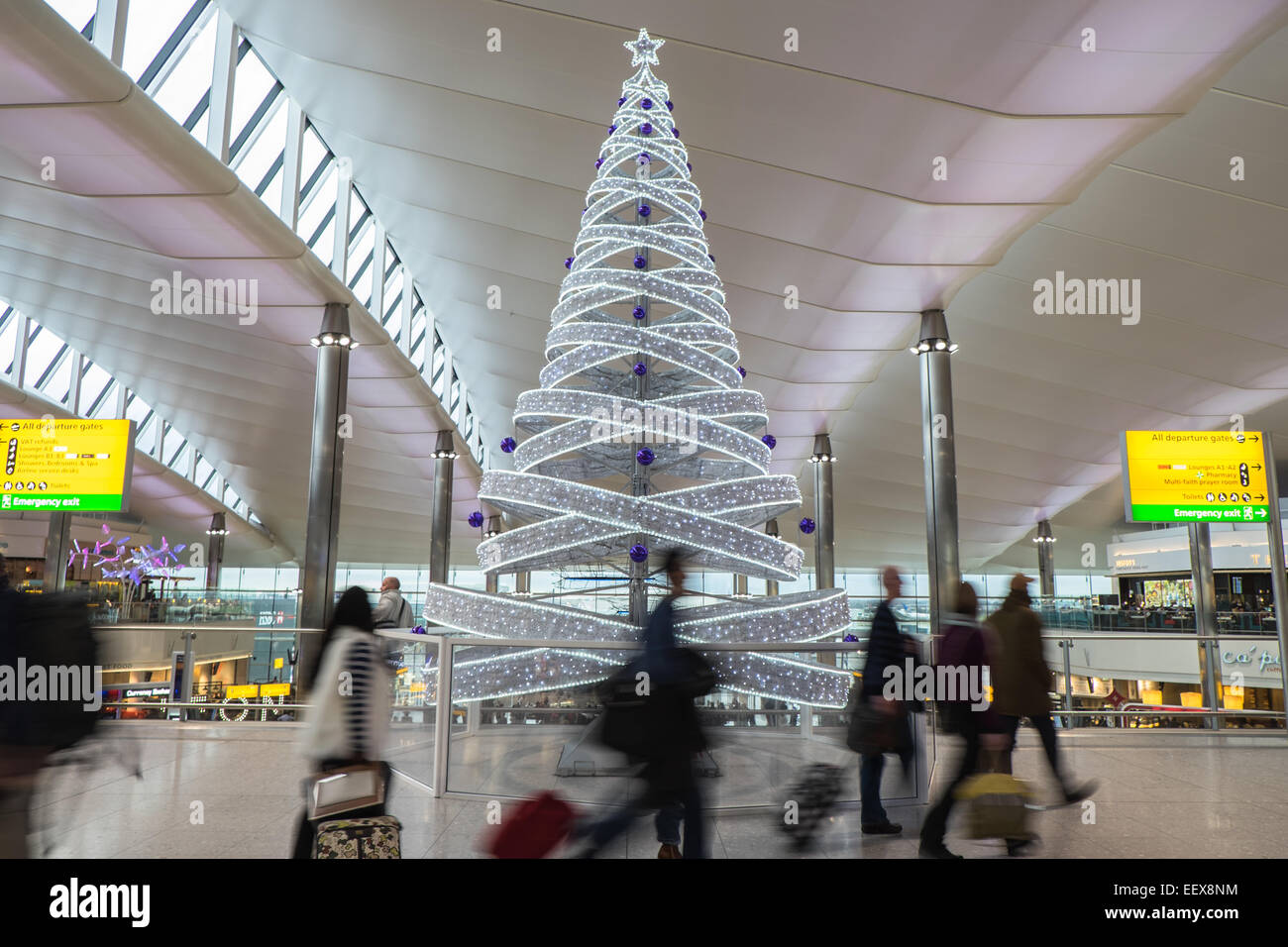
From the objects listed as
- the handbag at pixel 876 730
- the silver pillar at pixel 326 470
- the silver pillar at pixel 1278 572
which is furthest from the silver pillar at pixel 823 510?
the handbag at pixel 876 730

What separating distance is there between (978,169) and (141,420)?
27.8 metres

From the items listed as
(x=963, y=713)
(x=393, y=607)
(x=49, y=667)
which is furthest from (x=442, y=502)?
(x=49, y=667)

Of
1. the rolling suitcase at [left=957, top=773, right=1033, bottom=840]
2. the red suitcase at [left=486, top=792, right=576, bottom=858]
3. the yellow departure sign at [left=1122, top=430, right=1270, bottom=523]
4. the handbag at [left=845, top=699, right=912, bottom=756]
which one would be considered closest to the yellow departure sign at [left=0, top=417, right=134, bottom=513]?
the red suitcase at [left=486, top=792, right=576, bottom=858]

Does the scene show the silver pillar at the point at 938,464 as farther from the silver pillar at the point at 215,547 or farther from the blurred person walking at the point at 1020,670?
the silver pillar at the point at 215,547

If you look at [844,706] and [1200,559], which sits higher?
[1200,559]

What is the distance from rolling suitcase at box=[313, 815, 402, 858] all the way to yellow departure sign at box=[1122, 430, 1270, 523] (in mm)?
9148

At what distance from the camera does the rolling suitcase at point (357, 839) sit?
3373 millimetres

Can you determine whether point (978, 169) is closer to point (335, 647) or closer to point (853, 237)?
point (853, 237)

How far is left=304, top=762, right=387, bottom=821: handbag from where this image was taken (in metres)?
3.48

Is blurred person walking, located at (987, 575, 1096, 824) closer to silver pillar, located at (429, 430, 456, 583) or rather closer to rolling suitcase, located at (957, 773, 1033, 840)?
rolling suitcase, located at (957, 773, 1033, 840)

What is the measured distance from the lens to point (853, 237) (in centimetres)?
1198

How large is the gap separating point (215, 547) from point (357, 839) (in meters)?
37.9

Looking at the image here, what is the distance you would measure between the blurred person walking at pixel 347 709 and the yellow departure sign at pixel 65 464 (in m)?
9.73

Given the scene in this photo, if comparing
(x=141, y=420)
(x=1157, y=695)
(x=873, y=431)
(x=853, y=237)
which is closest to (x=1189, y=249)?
(x=853, y=237)
